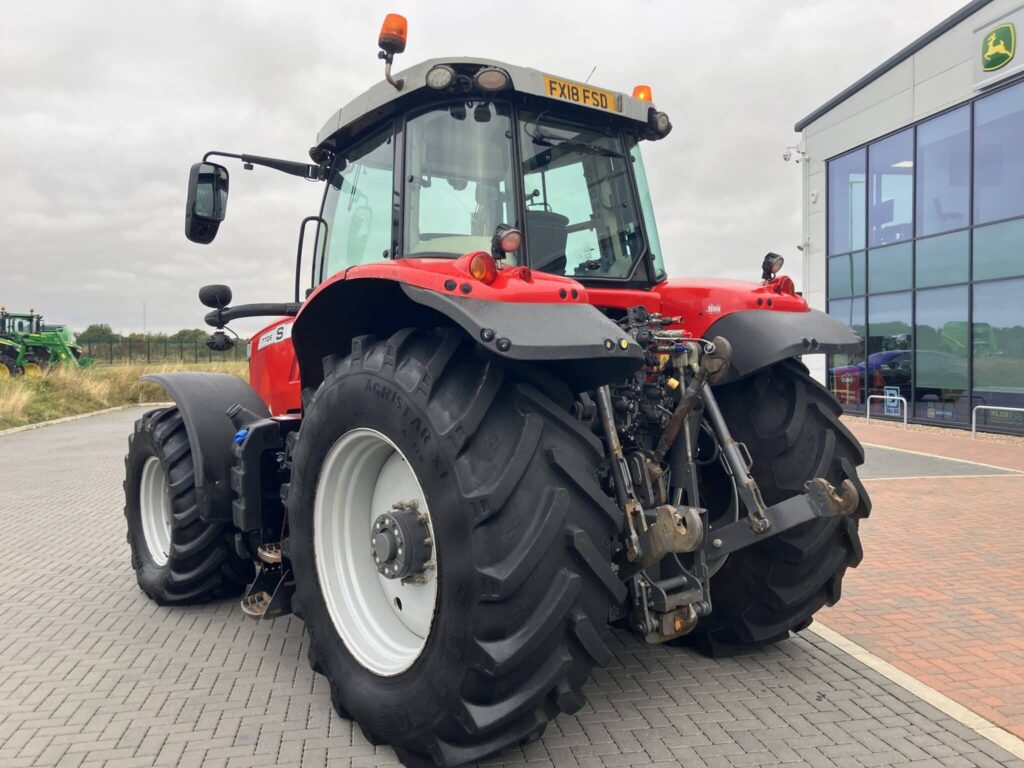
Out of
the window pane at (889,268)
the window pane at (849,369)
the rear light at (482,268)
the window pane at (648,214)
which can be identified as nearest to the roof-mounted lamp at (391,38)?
the rear light at (482,268)

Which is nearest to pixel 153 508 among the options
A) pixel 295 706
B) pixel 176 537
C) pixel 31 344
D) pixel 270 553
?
pixel 176 537

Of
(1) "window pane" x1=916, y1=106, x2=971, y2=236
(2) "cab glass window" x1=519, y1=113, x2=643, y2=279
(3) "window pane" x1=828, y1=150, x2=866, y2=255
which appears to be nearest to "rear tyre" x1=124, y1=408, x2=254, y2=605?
(2) "cab glass window" x1=519, y1=113, x2=643, y2=279

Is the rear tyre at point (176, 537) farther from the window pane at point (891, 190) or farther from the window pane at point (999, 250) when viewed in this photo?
the window pane at point (891, 190)

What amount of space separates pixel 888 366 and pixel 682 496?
15818 millimetres

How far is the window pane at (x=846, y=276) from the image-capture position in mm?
18047

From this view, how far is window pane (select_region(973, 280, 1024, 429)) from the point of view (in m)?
13.8

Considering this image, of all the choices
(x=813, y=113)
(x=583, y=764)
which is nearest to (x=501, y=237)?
(x=583, y=764)

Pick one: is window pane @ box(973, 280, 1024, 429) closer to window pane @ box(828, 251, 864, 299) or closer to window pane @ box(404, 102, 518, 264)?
window pane @ box(828, 251, 864, 299)

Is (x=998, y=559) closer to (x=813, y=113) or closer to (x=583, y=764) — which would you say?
(x=583, y=764)

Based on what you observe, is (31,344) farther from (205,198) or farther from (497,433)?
(497,433)

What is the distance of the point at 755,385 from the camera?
367cm

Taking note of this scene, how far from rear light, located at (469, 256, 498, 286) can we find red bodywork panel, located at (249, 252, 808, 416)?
0.02m

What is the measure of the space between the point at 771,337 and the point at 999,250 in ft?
43.9

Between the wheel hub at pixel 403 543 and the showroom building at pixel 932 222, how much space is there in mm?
13927
